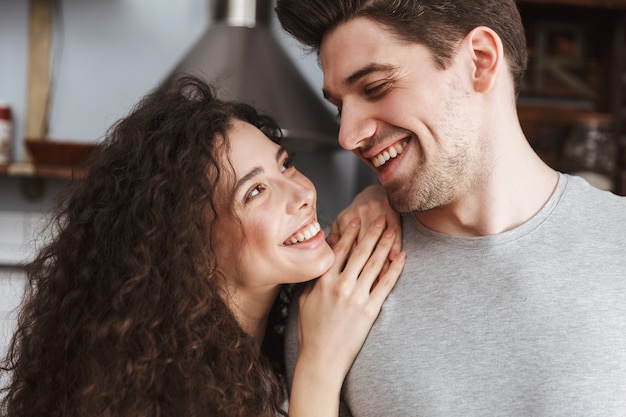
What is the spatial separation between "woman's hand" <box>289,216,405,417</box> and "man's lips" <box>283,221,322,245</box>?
8cm

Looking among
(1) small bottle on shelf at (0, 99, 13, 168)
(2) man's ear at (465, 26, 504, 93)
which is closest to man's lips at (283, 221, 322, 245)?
(2) man's ear at (465, 26, 504, 93)

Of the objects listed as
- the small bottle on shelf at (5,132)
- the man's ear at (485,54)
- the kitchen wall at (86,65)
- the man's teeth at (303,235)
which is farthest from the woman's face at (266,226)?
the small bottle on shelf at (5,132)

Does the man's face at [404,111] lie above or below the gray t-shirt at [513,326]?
above

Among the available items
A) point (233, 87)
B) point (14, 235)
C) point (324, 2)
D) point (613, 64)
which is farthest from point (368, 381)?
point (613, 64)

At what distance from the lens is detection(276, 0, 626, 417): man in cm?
118

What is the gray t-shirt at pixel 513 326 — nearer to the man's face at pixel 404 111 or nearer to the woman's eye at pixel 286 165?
the man's face at pixel 404 111

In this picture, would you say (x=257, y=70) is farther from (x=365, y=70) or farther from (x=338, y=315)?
(x=338, y=315)

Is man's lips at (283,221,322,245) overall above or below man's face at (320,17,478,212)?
below

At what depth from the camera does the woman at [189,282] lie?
125 centimetres

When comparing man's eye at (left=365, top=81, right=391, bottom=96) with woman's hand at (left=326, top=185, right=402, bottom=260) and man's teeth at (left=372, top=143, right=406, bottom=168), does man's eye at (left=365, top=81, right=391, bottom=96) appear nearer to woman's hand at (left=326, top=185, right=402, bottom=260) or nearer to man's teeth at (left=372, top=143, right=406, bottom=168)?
man's teeth at (left=372, top=143, right=406, bottom=168)

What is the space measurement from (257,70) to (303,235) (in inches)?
43.4

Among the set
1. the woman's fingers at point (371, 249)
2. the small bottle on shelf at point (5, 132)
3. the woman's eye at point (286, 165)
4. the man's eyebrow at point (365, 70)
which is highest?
the man's eyebrow at point (365, 70)

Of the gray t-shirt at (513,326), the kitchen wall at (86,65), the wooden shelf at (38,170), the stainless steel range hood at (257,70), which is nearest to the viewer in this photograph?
the gray t-shirt at (513,326)

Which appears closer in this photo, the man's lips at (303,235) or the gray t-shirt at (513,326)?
the gray t-shirt at (513,326)
